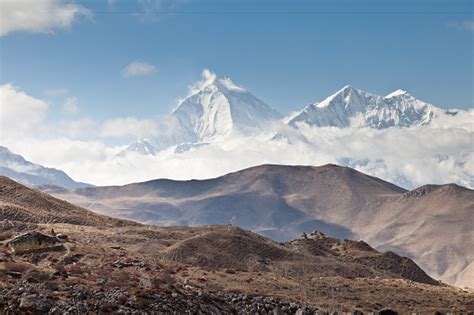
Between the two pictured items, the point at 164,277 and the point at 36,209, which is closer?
the point at 164,277

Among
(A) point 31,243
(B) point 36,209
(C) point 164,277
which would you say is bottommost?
(C) point 164,277

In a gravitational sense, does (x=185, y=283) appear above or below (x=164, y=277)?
below

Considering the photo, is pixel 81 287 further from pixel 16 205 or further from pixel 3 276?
pixel 16 205

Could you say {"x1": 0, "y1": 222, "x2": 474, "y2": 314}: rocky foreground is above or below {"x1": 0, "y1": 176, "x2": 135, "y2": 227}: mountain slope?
below

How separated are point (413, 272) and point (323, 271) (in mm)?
39795

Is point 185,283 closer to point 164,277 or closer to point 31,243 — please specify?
point 164,277

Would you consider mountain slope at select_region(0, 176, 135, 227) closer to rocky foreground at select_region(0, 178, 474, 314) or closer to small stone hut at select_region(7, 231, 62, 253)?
rocky foreground at select_region(0, 178, 474, 314)

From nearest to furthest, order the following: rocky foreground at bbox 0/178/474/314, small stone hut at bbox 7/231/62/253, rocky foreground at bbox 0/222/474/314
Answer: rocky foreground at bbox 0/222/474/314 → rocky foreground at bbox 0/178/474/314 → small stone hut at bbox 7/231/62/253

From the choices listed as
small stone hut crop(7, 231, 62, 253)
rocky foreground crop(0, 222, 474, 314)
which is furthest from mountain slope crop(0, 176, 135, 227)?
small stone hut crop(7, 231, 62, 253)

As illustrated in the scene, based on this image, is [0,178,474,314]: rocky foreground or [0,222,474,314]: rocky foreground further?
[0,178,474,314]: rocky foreground

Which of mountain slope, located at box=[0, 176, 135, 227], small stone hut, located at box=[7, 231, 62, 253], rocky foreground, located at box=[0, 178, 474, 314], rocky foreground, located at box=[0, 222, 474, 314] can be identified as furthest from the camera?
mountain slope, located at box=[0, 176, 135, 227]

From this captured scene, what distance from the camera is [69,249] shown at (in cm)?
5350

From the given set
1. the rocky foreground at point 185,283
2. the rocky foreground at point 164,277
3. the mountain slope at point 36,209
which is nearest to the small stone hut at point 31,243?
the rocky foreground at point 164,277

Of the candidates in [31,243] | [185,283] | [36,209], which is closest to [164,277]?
[185,283]
